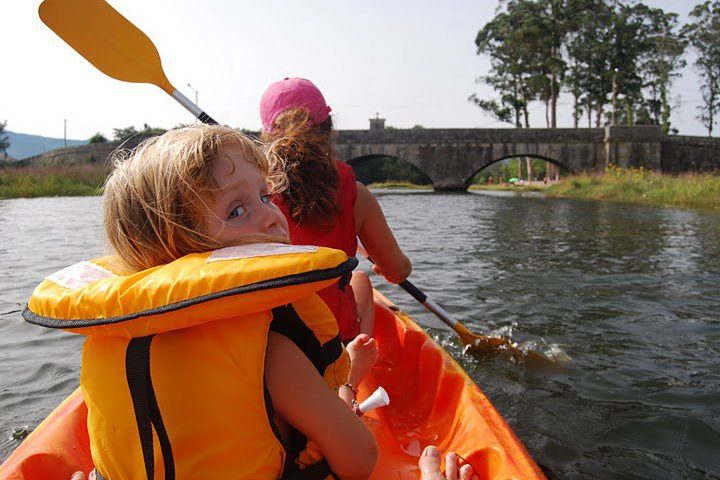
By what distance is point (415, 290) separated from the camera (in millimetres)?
3514

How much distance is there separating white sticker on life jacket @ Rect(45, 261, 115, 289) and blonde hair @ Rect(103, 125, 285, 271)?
0.05m

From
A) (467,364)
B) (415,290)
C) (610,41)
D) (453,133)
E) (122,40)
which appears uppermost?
(610,41)

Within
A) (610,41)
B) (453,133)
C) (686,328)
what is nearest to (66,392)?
(686,328)

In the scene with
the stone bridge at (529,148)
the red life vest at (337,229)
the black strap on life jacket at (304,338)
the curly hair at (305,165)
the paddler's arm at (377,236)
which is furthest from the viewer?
the stone bridge at (529,148)

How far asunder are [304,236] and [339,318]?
365 mm

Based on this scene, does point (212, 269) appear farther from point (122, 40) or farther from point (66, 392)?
point (66, 392)

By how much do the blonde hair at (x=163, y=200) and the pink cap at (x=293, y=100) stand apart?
0.93 meters

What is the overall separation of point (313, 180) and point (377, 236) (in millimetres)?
473

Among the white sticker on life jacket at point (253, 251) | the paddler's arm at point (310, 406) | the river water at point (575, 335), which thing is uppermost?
the white sticker on life jacket at point (253, 251)

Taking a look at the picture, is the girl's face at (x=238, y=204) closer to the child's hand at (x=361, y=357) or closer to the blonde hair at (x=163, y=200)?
the blonde hair at (x=163, y=200)

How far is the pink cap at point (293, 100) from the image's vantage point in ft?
6.74

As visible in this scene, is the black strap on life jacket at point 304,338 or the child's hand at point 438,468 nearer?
the black strap on life jacket at point 304,338

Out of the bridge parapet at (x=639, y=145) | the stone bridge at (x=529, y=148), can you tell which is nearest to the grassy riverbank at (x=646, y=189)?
the bridge parapet at (x=639, y=145)

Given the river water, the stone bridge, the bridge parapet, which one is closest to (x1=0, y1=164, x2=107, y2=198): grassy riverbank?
the river water
